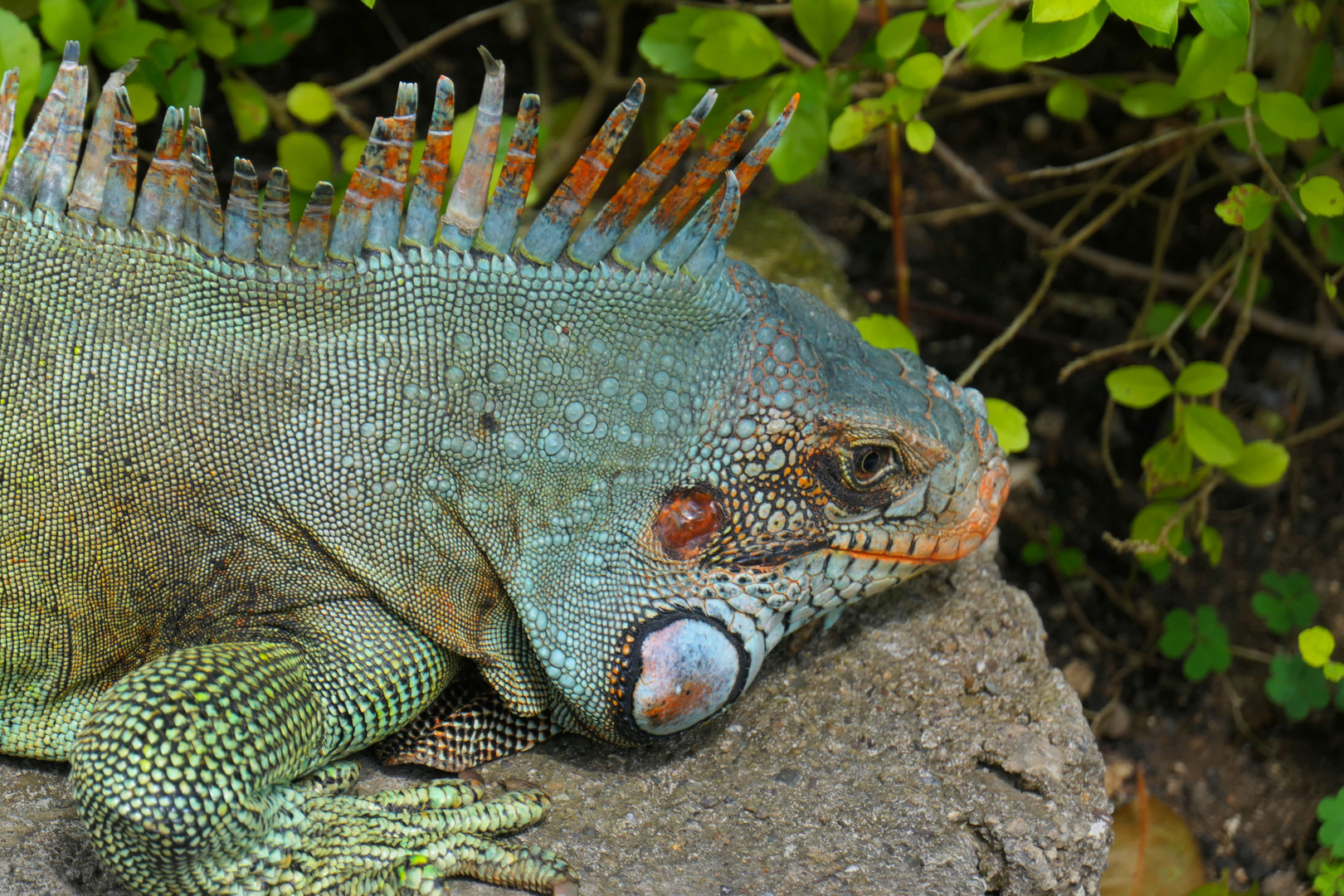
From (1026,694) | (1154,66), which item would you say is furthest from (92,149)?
(1154,66)

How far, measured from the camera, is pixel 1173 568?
19.1 feet

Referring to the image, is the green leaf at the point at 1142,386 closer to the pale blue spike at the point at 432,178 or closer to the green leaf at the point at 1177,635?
the green leaf at the point at 1177,635

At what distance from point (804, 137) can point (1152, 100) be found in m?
1.32

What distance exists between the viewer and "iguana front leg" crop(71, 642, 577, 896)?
278cm

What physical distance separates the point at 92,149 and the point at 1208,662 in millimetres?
4752

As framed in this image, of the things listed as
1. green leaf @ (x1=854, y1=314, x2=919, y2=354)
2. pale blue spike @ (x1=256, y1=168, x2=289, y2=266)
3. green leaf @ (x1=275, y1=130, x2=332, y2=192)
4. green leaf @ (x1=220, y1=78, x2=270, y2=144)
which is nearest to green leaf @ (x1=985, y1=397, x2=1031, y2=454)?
green leaf @ (x1=854, y1=314, x2=919, y2=354)

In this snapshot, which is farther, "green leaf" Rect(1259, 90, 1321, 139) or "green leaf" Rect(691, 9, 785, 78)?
"green leaf" Rect(691, 9, 785, 78)

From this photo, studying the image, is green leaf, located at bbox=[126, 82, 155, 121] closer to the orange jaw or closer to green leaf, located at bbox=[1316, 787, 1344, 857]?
the orange jaw

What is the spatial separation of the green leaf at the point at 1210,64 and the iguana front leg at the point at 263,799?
10.4ft

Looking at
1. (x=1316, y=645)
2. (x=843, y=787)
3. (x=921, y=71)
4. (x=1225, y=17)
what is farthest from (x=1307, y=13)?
(x=843, y=787)

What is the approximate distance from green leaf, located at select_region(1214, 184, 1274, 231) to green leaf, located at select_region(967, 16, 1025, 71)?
861 millimetres

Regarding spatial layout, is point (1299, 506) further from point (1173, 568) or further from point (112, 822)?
point (112, 822)

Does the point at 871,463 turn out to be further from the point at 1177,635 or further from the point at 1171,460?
the point at 1177,635

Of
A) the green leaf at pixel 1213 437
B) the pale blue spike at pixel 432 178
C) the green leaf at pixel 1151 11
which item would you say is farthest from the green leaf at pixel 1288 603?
the pale blue spike at pixel 432 178
